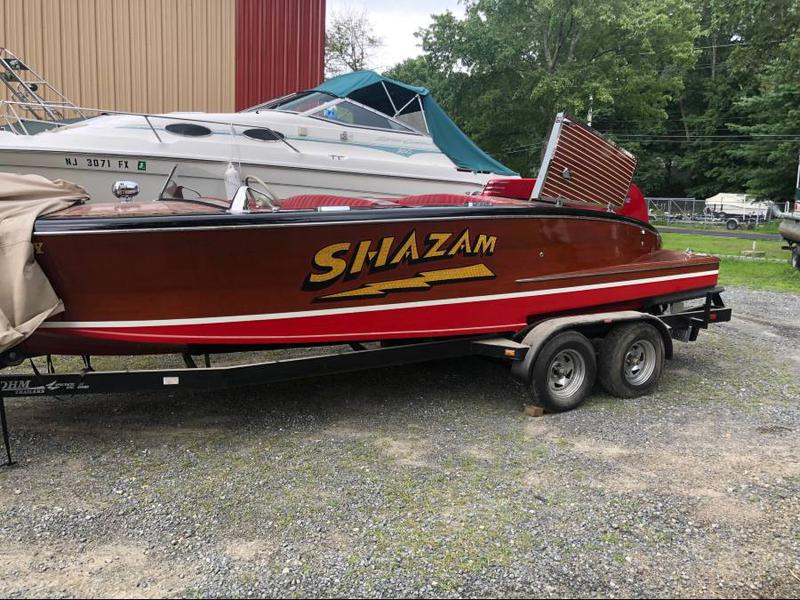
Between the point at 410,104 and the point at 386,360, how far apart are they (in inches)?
200

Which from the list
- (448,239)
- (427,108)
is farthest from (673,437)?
(427,108)

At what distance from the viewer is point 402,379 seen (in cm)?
536

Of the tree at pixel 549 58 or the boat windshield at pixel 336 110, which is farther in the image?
the tree at pixel 549 58

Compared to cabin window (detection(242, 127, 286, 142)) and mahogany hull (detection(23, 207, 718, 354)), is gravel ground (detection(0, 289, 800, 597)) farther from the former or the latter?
cabin window (detection(242, 127, 286, 142))

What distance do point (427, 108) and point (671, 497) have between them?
6.33m

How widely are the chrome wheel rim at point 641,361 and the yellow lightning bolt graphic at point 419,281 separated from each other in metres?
1.51

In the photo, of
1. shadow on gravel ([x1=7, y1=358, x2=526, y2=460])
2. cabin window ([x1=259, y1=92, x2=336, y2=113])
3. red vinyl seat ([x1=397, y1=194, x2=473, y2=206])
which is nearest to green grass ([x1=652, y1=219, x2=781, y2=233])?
cabin window ([x1=259, y1=92, x2=336, y2=113])

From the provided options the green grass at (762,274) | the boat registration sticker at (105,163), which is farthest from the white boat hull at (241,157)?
the green grass at (762,274)

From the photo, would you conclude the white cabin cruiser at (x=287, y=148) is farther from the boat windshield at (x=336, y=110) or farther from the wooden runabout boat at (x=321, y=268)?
the wooden runabout boat at (x=321, y=268)

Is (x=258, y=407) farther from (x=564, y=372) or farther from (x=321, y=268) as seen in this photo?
(x=564, y=372)

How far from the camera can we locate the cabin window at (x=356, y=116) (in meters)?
7.77

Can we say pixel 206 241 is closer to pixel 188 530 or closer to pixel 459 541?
pixel 188 530

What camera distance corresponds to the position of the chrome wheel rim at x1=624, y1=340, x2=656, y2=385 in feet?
16.7

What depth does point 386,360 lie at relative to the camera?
14.1 feet
